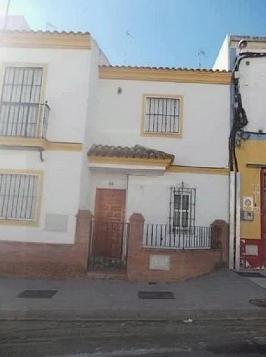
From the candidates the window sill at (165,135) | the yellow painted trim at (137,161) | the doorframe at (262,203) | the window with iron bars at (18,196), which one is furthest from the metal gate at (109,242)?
the doorframe at (262,203)

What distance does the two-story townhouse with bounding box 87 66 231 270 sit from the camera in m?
13.1

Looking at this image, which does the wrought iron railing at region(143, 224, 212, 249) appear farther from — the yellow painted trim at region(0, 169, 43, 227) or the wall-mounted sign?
the yellow painted trim at region(0, 169, 43, 227)

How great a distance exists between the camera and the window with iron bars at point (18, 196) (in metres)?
12.1

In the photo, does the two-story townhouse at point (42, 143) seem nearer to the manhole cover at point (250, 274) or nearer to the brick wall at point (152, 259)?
the brick wall at point (152, 259)

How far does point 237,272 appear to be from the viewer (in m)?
12.5

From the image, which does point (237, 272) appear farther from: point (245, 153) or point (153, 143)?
point (153, 143)

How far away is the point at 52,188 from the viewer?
1211 cm

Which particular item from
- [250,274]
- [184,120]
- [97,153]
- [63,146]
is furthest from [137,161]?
[250,274]

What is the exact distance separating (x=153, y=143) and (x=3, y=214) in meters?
5.23

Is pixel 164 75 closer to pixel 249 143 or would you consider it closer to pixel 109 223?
pixel 249 143

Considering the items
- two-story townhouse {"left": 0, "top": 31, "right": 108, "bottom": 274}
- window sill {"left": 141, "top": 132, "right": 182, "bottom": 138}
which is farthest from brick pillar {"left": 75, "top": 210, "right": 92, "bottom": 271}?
window sill {"left": 141, "top": 132, "right": 182, "bottom": 138}

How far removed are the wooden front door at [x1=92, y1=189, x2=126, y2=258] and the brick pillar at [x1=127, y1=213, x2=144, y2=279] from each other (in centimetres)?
102

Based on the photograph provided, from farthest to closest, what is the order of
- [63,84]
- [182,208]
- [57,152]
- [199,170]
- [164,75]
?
1. [164,75]
2. [199,170]
3. [182,208]
4. [63,84]
5. [57,152]

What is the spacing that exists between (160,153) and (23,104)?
441cm
